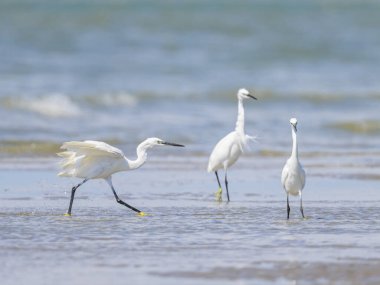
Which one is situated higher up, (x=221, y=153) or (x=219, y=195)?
(x=221, y=153)

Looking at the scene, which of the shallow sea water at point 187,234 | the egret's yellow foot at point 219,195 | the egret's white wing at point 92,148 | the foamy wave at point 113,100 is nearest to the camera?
the shallow sea water at point 187,234

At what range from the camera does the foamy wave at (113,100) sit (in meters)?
23.1

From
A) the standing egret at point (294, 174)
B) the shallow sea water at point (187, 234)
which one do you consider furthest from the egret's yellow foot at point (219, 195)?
the standing egret at point (294, 174)

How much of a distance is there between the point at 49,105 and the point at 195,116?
3.04 metres

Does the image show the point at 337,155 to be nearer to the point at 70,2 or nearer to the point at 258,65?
the point at 258,65

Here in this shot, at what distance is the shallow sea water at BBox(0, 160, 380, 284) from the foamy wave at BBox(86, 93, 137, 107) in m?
9.55

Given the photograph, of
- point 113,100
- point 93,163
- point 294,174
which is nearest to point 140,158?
point 93,163

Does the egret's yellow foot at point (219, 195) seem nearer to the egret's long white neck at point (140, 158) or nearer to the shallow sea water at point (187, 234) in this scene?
the shallow sea water at point (187, 234)

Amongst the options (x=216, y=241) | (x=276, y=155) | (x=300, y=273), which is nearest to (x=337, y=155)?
(x=276, y=155)

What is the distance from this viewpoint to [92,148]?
1090cm

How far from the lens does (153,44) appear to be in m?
31.0

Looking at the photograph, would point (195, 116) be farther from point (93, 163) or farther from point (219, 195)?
point (93, 163)

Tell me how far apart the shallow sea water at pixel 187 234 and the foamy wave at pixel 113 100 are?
31.3 feet

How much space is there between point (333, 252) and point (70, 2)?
87.6 feet
